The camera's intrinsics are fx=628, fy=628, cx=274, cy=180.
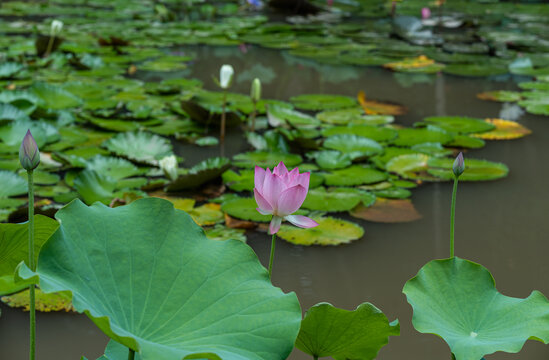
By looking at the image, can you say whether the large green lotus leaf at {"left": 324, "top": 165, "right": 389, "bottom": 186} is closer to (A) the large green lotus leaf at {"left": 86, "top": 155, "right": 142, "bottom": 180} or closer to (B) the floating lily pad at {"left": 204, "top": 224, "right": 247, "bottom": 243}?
(B) the floating lily pad at {"left": 204, "top": 224, "right": 247, "bottom": 243}

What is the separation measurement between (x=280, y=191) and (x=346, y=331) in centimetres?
24

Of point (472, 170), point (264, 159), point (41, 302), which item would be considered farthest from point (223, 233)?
point (472, 170)

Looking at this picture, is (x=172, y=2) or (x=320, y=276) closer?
(x=320, y=276)

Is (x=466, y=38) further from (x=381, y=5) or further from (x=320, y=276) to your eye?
(x=320, y=276)

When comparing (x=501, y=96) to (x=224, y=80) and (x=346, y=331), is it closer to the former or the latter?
(x=224, y=80)

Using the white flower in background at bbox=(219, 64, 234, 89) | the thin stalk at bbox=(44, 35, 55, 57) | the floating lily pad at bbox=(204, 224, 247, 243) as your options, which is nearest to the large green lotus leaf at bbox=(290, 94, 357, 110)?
Result: the white flower in background at bbox=(219, 64, 234, 89)

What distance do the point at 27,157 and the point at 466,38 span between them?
4844 mm

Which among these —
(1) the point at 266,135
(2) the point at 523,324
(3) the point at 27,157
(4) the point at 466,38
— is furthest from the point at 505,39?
(3) the point at 27,157

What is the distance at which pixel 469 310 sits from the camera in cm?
100

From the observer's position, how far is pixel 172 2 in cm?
725

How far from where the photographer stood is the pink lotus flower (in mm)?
970

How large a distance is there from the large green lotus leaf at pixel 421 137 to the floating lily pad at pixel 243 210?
875 mm

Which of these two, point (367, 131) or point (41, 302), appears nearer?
point (41, 302)

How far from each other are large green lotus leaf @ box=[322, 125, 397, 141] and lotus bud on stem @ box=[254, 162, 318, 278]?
1.72 metres
